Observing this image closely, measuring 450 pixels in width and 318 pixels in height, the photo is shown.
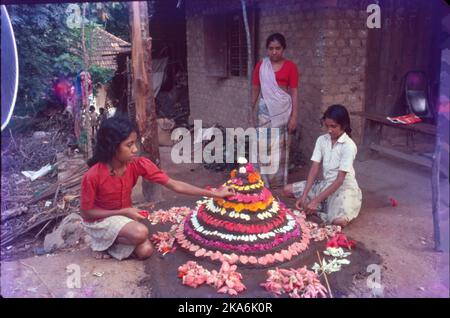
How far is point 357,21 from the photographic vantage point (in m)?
5.47

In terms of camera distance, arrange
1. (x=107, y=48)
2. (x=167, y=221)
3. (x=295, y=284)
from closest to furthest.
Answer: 1. (x=295, y=284)
2. (x=167, y=221)
3. (x=107, y=48)

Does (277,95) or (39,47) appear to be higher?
(39,47)

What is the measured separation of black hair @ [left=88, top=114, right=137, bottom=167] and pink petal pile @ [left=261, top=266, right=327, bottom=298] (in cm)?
144

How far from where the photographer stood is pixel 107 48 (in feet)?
43.1

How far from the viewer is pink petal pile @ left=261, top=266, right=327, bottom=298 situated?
8.91 ft

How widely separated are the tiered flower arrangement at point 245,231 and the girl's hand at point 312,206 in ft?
1.37

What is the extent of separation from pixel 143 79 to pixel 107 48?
9.90 m

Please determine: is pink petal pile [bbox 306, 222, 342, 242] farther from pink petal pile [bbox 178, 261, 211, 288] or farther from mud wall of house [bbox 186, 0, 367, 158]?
mud wall of house [bbox 186, 0, 367, 158]

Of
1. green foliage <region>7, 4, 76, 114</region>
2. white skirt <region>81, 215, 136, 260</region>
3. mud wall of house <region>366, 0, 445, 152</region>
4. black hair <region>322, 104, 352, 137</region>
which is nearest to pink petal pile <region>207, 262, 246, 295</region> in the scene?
white skirt <region>81, 215, 136, 260</region>

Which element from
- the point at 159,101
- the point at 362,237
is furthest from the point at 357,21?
the point at 159,101

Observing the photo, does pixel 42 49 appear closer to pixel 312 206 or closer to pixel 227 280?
pixel 312 206

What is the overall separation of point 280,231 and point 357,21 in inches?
140

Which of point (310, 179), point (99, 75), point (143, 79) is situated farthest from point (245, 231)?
point (99, 75)
